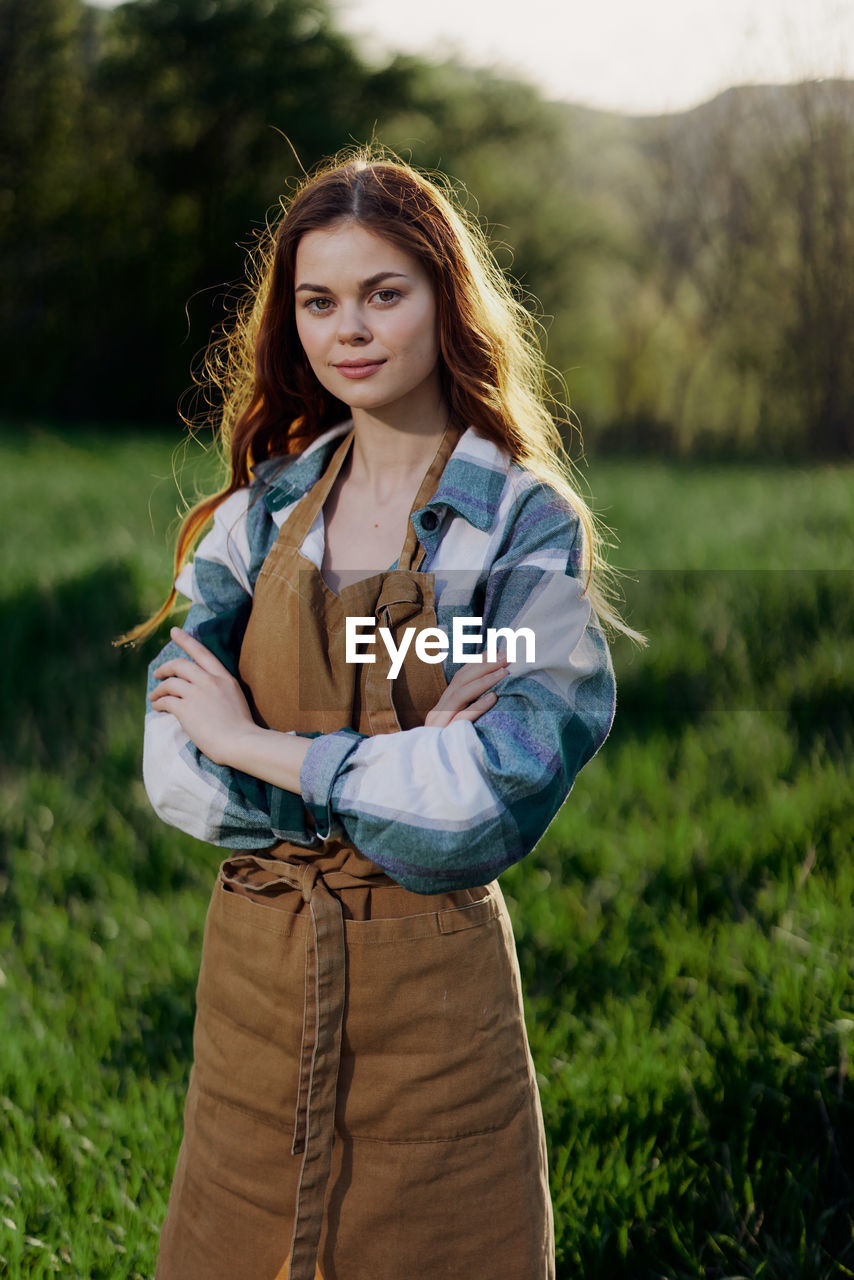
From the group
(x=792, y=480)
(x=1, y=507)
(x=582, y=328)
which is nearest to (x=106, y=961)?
(x=1, y=507)

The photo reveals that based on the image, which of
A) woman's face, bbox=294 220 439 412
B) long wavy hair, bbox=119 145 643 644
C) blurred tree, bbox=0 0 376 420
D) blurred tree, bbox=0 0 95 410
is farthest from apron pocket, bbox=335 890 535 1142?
blurred tree, bbox=0 0 95 410

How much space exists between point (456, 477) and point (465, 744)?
380mm

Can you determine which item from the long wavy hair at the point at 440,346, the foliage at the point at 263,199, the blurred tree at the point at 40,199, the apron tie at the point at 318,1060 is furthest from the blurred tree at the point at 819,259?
the blurred tree at the point at 40,199

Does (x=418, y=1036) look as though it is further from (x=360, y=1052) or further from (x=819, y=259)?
(x=819, y=259)

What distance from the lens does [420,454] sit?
1.70 m

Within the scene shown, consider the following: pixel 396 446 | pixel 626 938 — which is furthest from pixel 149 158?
pixel 396 446

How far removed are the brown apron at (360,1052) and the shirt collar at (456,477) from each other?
0.06m

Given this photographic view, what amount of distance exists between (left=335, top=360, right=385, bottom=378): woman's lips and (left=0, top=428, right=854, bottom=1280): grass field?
1.60 m

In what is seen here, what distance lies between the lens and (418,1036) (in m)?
1.54

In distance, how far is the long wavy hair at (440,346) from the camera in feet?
5.24

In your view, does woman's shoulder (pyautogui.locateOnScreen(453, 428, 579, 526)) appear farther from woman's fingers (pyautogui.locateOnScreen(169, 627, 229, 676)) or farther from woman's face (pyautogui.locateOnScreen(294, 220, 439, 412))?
woman's fingers (pyautogui.locateOnScreen(169, 627, 229, 676))

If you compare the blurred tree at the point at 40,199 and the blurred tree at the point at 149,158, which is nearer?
the blurred tree at the point at 40,199

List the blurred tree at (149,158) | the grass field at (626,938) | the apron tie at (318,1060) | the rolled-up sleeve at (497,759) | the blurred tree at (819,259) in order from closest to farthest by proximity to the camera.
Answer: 1. the rolled-up sleeve at (497,759)
2. the apron tie at (318,1060)
3. the grass field at (626,938)
4. the blurred tree at (819,259)
5. the blurred tree at (149,158)

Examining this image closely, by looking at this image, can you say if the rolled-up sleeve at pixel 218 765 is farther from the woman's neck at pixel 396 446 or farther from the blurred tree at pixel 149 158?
the blurred tree at pixel 149 158
